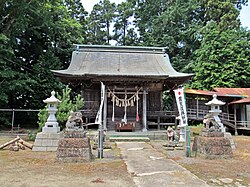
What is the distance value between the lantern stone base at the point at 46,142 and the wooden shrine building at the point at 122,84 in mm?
5223

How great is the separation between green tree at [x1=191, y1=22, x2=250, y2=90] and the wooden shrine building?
575 cm

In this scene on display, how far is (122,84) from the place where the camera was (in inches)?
610

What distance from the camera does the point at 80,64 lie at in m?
17.4

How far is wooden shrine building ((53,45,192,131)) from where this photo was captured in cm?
1458

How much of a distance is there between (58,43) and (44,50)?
5.47 feet

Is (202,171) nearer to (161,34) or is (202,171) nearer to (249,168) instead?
(249,168)

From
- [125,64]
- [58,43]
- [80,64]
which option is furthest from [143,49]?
[58,43]

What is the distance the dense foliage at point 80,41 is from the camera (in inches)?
683

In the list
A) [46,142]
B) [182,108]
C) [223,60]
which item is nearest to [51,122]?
[46,142]

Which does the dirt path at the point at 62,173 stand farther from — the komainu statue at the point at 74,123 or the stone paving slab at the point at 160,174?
the komainu statue at the point at 74,123

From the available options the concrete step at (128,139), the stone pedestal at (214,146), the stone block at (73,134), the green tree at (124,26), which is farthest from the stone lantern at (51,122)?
the green tree at (124,26)

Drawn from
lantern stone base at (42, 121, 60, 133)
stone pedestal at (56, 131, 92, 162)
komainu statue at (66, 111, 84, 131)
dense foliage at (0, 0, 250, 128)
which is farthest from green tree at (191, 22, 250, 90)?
stone pedestal at (56, 131, 92, 162)

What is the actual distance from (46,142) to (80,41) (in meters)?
17.4

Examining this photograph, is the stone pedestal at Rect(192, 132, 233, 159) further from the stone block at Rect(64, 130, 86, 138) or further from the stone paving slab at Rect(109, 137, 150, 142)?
the stone paving slab at Rect(109, 137, 150, 142)
